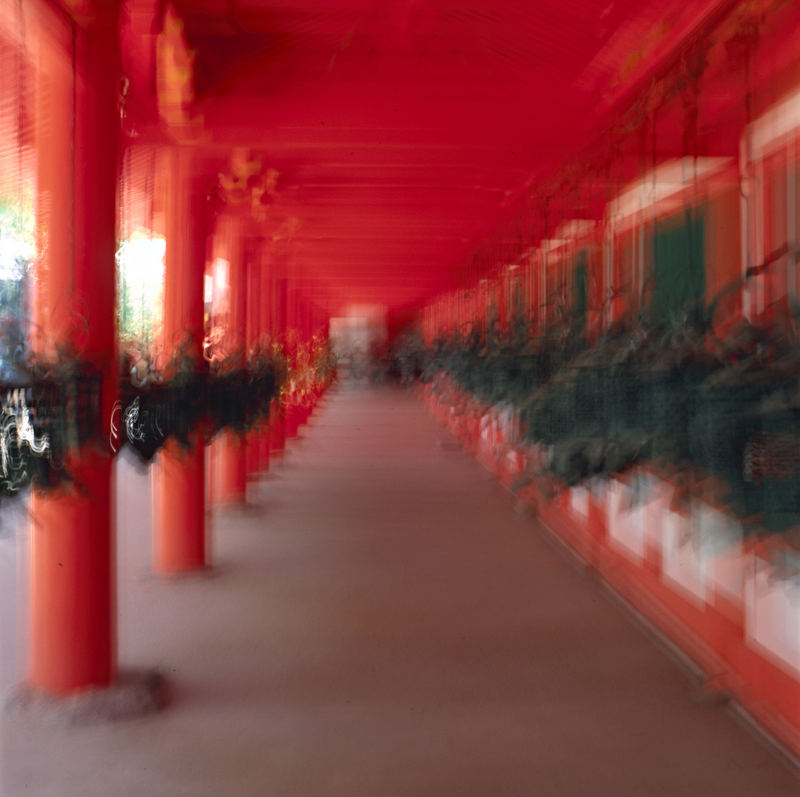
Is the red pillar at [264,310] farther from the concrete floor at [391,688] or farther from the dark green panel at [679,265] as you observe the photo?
the dark green panel at [679,265]

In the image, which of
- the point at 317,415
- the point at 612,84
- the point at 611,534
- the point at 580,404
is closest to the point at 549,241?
the point at 611,534

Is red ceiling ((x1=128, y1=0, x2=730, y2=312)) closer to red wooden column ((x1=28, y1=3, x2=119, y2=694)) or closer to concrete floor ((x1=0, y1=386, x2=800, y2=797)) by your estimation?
red wooden column ((x1=28, y1=3, x2=119, y2=694))

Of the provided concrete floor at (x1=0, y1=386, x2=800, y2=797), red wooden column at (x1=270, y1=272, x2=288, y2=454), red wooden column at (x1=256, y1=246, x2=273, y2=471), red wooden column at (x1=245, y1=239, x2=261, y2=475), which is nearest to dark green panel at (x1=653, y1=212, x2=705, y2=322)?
concrete floor at (x1=0, y1=386, x2=800, y2=797)

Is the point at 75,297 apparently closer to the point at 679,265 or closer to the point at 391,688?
the point at 391,688

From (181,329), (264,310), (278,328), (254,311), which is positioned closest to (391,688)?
(181,329)

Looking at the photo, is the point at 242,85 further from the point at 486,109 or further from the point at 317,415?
the point at 317,415

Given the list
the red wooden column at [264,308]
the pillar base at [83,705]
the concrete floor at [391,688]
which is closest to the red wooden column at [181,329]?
the concrete floor at [391,688]

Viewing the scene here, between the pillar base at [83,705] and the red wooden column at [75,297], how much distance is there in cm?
3

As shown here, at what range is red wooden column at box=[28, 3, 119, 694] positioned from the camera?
2.65 meters

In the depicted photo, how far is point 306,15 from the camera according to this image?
3.07 m

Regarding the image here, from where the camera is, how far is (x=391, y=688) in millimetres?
2934

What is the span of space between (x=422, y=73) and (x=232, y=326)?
283cm

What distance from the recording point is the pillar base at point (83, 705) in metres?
2.62

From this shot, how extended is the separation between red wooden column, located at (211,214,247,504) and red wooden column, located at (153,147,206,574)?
4.26 ft
